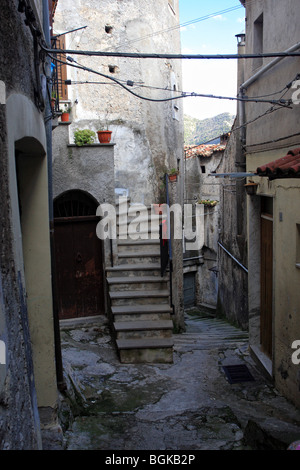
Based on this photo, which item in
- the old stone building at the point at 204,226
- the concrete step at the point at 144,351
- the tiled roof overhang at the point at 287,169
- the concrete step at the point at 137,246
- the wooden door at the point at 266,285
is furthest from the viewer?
the old stone building at the point at 204,226

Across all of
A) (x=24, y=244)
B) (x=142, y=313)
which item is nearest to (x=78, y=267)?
(x=142, y=313)

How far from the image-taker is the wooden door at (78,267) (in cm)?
884

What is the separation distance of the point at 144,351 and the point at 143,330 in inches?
14.4

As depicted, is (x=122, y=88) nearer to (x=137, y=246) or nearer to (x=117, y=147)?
(x=117, y=147)

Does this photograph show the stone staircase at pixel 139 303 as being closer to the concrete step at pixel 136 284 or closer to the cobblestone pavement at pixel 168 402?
the concrete step at pixel 136 284

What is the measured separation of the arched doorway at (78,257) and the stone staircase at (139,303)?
1.75 feet

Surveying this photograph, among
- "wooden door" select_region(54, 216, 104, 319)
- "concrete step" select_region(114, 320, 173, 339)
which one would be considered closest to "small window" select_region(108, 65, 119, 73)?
"wooden door" select_region(54, 216, 104, 319)

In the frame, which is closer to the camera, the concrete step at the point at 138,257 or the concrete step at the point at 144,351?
the concrete step at the point at 144,351

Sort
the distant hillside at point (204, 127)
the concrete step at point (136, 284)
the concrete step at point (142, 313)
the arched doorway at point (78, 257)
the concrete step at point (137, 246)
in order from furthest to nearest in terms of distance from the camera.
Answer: the distant hillside at point (204, 127) < the concrete step at point (137, 246) < the arched doorway at point (78, 257) < the concrete step at point (136, 284) < the concrete step at point (142, 313)

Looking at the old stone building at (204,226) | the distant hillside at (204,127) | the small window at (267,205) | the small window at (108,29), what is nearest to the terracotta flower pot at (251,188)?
the small window at (267,205)

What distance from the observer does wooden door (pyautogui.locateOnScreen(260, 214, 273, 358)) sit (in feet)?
24.1

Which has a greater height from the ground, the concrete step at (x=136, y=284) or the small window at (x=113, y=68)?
the small window at (x=113, y=68)

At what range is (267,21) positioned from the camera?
23.2ft
